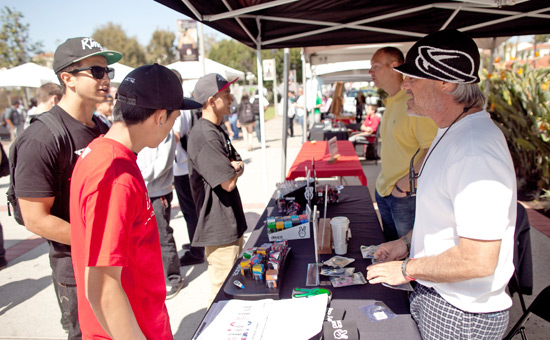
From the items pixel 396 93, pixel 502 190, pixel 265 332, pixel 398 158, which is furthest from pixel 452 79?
pixel 396 93

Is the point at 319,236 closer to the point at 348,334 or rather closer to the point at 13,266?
the point at 348,334

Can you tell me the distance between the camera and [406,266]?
1335mm

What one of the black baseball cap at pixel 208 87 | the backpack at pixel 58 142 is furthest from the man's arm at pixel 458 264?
the black baseball cap at pixel 208 87

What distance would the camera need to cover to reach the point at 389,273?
138 cm

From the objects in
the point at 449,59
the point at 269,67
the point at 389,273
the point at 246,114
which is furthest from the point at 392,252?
the point at 246,114

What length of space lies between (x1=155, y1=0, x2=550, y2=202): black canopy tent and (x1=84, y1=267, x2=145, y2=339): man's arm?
1.81 metres

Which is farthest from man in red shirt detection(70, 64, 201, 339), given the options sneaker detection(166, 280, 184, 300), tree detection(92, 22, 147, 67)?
tree detection(92, 22, 147, 67)

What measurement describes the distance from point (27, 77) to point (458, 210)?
10173mm

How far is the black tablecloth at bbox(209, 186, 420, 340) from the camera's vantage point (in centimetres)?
138

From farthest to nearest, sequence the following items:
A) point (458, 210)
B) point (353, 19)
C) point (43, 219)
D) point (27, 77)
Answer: point (27, 77), point (353, 19), point (43, 219), point (458, 210)

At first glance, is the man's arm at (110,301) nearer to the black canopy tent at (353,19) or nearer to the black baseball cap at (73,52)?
the black baseball cap at (73,52)

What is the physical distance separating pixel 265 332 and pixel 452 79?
44.4 inches

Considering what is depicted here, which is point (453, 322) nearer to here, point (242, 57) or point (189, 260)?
point (189, 260)

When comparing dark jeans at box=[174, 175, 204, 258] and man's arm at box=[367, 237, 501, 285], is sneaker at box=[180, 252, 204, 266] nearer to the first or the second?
dark jeans at box=[174, 175, 204, 258]
